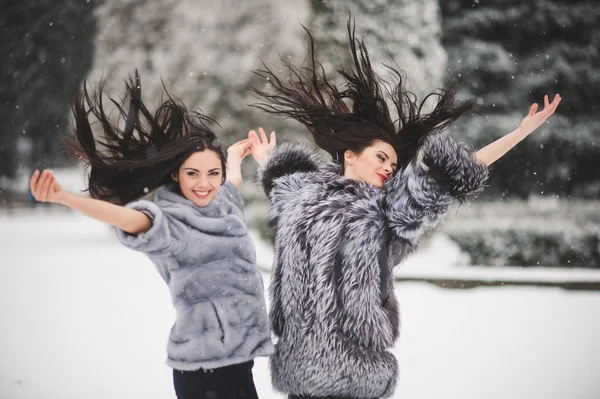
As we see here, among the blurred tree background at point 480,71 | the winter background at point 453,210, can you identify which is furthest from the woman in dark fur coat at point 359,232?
the blurred tree background at point 480,71

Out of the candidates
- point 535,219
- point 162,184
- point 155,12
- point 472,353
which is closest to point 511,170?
point 535,219

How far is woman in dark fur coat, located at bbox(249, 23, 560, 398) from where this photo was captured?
2.66 meters

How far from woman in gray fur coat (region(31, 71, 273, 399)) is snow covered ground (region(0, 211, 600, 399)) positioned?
221cm

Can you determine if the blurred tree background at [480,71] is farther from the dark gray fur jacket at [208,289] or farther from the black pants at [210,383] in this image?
the black pants at [210,383]

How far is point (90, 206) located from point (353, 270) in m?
1.10

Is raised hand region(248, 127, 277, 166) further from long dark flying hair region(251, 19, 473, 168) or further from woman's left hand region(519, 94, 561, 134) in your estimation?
woman's left hand region(519, 94, 561, 134)

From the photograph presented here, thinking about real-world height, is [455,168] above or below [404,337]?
above

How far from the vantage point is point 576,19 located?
1084cm

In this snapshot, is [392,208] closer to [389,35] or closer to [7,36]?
[389,35]

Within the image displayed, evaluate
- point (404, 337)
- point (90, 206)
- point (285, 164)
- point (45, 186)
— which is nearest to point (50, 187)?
point (45, 186)

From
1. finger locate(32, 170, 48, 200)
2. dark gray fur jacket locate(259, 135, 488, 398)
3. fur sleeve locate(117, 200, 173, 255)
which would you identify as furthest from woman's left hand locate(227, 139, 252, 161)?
finger locate(32, 170, 48, 200)

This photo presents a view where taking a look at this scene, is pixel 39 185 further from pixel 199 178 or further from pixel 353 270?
pixel 353 270

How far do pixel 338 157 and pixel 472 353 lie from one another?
3.50 meters

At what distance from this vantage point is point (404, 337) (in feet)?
21.4
